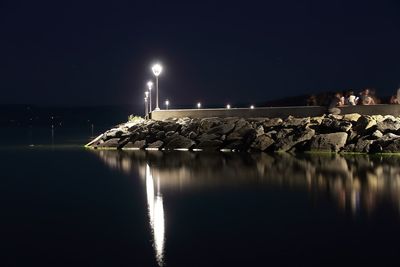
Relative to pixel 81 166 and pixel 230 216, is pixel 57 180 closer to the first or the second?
pixel 81 166

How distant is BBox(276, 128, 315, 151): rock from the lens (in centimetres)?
3994

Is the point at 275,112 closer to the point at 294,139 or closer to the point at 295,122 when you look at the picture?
the point at 295,122

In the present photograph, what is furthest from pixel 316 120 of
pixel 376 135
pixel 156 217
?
pixel 156 217

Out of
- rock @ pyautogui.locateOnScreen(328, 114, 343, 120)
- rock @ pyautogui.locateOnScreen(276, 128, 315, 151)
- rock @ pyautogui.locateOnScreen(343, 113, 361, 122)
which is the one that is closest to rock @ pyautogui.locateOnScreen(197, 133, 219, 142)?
rock @ pyautogui.locateOnScreen(276, 128, 315, 151)

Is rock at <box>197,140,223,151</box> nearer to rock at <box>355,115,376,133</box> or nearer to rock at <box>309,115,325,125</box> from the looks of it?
rock at <box>309,115,325,125</box>

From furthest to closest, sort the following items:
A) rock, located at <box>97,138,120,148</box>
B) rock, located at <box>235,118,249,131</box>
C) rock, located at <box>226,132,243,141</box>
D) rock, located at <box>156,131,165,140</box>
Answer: rock, located at <box>97,138,120,148</box> < rock, located at <box>156,131,165,140</box> < rock, located at <box>235,118,249,131</box> < rock, located at <box>226,132,243,141</box>

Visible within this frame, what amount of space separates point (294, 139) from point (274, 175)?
46.8 feet

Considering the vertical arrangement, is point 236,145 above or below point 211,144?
below

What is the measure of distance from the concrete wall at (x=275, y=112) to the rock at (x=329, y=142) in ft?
11.2

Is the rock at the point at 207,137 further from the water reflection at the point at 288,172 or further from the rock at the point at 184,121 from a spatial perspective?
the water reflection at the point at 288,172

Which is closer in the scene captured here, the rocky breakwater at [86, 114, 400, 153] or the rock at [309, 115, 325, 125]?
the rocky breakwater at [86, 114, 400, 153]

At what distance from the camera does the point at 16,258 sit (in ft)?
41.4

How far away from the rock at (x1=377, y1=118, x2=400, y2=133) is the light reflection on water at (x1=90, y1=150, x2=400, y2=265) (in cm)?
316

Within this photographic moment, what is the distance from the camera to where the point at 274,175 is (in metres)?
26.5
